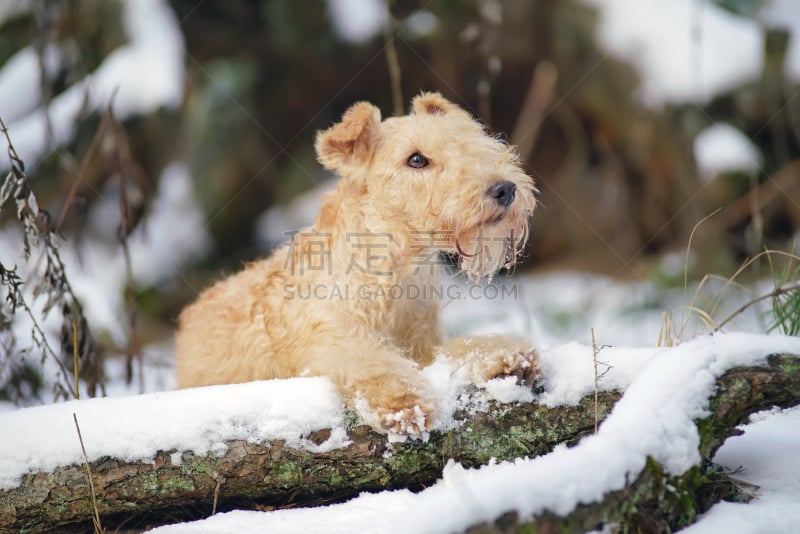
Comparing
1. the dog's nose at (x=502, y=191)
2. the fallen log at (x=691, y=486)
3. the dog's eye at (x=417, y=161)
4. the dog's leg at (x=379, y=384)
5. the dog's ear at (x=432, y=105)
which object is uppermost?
the dog's ear at (x=432, y=105)

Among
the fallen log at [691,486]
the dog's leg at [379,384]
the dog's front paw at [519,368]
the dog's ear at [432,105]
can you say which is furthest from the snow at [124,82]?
the fallen log at [691,486]

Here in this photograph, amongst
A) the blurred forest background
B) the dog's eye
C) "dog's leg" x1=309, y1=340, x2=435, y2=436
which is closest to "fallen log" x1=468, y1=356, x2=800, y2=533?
"dog's leg" x1=309, y1=340, x2=435, y2=436

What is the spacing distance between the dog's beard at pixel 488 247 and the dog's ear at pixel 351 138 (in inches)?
28.9

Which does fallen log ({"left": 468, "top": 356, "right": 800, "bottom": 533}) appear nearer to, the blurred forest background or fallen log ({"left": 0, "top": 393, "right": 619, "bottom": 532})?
fallen log ({"left": 0, "top": 393, "right": 619, "bottom": 532})

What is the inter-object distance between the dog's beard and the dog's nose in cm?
14

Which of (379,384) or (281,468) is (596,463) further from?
(281,468)

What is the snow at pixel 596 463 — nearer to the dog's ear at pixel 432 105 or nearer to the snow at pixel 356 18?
the dog's ear at pixel 432 105

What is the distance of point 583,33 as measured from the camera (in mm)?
7832

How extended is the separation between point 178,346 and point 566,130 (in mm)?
6454

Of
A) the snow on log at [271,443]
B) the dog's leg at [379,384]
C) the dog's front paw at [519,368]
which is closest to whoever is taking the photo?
the snow on log at [271,443]

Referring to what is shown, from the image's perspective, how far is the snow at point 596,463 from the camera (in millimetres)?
1884

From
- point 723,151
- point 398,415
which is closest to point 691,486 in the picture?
point 398,415

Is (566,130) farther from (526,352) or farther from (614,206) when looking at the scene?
(526,352)

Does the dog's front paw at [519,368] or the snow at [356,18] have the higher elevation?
the snow at [356,18]
